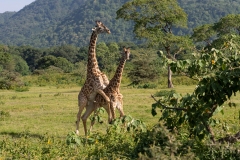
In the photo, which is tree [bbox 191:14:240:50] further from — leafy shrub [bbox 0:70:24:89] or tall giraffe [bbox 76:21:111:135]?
tall giraffe [bbox 76:21:111:135]

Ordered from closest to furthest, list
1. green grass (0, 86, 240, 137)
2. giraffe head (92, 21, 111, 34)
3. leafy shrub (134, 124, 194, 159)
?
leafy shrub (134, 124, 194, 159) < giraffe head (92, 21, 111, 34) < green grass (0, 86, 240, 137)

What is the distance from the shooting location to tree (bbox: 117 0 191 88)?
23.8 metres

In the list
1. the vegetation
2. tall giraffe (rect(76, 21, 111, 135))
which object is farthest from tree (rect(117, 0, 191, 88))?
tall giraffe (rect(76, 21, 111, 135))

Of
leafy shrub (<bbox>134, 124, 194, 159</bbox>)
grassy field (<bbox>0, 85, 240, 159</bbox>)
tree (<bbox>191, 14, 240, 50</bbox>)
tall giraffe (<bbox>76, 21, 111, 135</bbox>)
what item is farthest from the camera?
tree (<bbox>191, 14, 240, 50</bbox>)

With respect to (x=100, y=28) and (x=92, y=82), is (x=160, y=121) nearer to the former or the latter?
(x=92, y=82)

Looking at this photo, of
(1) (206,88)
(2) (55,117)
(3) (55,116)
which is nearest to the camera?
(1) (206,88)

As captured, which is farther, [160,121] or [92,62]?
[92,62]

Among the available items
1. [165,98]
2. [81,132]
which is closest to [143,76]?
[81,132]

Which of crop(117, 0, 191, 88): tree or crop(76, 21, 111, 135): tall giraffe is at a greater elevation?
crop(117, 0, 191, 88): tree

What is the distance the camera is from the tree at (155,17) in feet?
78.1

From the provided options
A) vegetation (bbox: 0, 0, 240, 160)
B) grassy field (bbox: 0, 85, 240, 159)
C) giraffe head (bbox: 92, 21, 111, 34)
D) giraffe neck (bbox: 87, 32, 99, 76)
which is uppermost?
giraffe head (bbox: 92, 21, 111, 34)

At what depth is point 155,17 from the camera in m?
24.4

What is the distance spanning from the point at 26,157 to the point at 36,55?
234 ft

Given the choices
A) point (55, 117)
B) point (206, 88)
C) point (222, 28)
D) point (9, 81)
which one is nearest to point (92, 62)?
point (55, 117)
